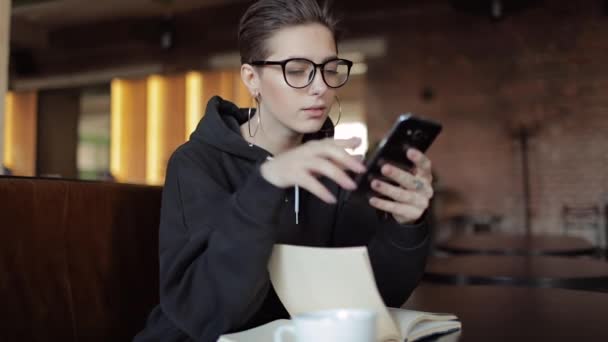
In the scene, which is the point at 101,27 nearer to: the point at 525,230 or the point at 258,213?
the point at 525,230

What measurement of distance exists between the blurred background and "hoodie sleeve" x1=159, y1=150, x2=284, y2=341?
4.20 meters

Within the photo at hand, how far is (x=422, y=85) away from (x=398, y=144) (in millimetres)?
6231

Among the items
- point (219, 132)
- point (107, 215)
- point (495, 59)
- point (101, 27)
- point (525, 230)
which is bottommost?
point (525, 230)

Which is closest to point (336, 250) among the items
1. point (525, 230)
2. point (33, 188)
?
point (33, 188)

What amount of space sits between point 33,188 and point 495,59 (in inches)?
247

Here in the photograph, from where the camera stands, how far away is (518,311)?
92 cm

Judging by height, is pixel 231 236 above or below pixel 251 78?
below

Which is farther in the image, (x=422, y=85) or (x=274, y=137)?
(x=422, y=85)

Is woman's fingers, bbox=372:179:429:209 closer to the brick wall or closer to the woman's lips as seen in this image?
the woman's lips

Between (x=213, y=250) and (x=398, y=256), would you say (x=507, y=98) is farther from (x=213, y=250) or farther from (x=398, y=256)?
(x=213, y=250)

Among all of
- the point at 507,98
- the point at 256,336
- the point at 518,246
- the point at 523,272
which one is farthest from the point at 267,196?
the point at 507,98

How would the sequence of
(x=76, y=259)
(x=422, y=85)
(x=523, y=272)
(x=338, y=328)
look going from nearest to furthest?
(x=338, y=328) → (x=76, y=259) → (x=523, y=272) → (x=422, y=85)

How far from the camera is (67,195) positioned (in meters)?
1.00

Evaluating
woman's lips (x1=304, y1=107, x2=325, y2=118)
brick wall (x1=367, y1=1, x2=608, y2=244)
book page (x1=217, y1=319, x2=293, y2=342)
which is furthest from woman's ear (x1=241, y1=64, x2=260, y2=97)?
brick wall (x1=367, y1=1, x2=608, y2=244)
